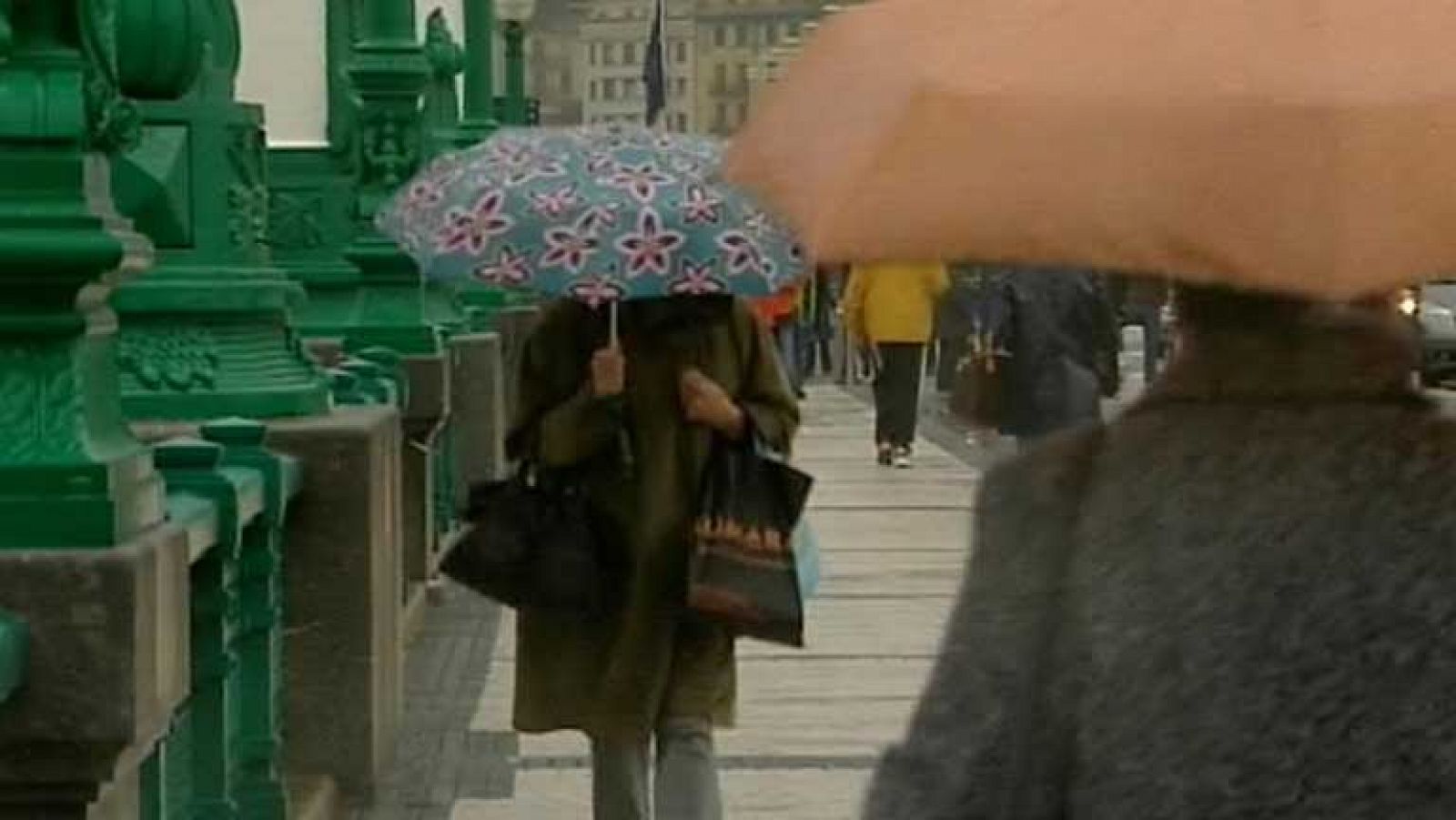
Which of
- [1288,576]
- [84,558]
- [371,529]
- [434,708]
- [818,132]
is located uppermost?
[818,132]

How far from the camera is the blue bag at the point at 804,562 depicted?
8.34m

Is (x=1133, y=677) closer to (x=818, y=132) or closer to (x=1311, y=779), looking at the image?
(x=1311, y=779)

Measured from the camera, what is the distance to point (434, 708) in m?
12.7

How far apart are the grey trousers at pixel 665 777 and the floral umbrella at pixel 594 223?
856 millimetres

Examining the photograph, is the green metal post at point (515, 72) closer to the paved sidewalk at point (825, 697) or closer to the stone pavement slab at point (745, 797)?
the paved sidewalk at point (825, 697)

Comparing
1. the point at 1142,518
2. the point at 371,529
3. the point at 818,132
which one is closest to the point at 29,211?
the point at 818,132

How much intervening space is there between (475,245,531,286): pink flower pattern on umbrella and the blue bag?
2.41 ft

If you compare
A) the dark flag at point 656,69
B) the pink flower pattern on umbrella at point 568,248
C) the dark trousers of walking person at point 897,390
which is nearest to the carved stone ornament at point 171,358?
the pink flower pattern on umbrella at point 568,248

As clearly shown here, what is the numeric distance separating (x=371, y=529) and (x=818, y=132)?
6182 mm

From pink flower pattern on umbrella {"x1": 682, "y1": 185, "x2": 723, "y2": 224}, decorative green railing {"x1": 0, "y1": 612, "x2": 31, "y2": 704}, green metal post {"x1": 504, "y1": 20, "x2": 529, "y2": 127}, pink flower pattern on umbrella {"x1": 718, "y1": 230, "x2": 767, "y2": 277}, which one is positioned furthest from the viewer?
green metal post {"x1": 504, "y1": 20, "x2": 529, "y2": 127}

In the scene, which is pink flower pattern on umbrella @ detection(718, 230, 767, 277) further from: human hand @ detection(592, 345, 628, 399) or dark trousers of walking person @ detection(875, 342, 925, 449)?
dark trousers of walking person @ detection(875, 342, 925, 449)

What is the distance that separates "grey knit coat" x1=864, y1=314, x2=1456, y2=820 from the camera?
339 cm

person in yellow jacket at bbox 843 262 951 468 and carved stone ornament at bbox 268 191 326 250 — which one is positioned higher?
carved stone ornament at bbox 268 191 326 250

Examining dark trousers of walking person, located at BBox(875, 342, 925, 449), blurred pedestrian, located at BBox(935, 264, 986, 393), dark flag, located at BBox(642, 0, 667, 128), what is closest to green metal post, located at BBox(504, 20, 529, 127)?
blurred pedestrian, located at BBox(935, 264, 986, 393)
